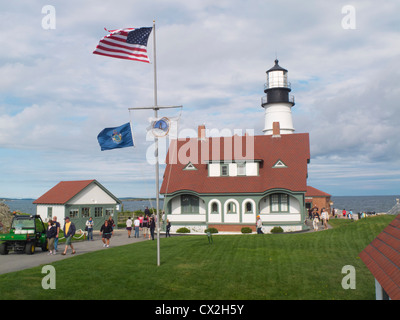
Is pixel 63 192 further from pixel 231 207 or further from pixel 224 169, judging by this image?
pixel 231 207

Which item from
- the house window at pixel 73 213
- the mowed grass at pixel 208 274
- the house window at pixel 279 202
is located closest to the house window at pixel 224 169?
the house window at pixel 279 202

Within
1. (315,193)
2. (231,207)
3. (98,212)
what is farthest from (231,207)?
(315,193)

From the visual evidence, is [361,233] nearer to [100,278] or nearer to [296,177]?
[296,177]

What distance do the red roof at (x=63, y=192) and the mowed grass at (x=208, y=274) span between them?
2050 centimetres

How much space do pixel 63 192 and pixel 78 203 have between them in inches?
101

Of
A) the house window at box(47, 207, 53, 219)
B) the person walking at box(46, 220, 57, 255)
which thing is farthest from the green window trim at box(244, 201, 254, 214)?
the house window at box(47, 207, 53, 219)

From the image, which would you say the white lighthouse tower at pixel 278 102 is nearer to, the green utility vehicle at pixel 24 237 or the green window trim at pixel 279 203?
the green window trim at pixel 279 203

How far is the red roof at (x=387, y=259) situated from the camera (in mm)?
6661

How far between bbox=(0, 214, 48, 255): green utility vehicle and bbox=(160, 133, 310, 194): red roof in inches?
506

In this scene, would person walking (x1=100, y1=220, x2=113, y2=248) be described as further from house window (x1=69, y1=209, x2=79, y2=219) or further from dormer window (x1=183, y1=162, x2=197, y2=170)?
house window (x1=69, y1=209, x2=79, y2=219)

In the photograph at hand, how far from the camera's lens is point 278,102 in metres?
44.4

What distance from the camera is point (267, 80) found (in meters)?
46.0
